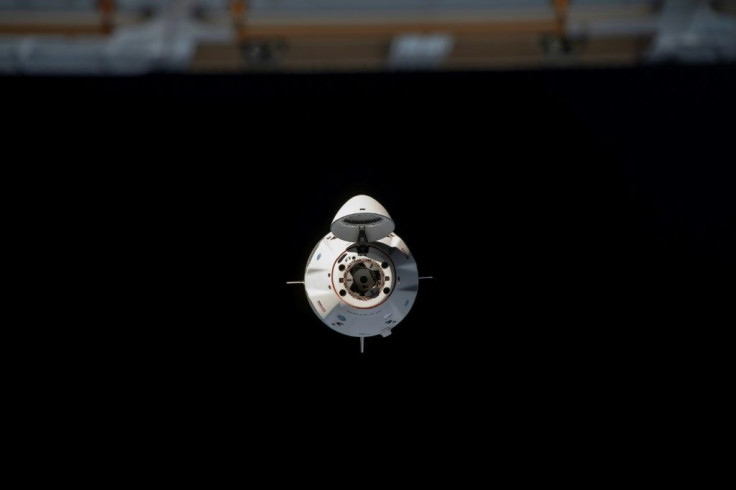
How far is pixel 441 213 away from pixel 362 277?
3.98 feet

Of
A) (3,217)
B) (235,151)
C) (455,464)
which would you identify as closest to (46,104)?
(3,217)

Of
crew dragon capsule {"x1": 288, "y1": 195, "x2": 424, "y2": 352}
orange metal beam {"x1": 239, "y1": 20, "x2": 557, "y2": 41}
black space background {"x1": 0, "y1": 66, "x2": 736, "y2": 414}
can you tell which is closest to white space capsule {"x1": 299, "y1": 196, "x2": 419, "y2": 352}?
crew dragon capsule {"x1": 288, "y1": 195, "x2": 424, "y2": 352}

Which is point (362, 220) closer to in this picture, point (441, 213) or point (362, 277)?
point (362, 277)

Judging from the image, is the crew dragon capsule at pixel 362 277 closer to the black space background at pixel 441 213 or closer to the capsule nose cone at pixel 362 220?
the capsule nose cone at pixel 362 220

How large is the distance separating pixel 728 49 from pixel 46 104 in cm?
333

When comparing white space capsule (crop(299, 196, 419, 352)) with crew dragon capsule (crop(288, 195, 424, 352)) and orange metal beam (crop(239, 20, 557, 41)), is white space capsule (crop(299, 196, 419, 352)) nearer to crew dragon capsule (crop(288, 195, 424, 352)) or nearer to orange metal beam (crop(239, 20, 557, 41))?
crew dragon capsule (crop(288, 195, 424, 352))

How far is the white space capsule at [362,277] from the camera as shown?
9.92 ft

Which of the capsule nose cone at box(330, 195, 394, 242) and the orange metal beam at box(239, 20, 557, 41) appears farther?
the orange metal beam at box(239, 20, 557, 41)

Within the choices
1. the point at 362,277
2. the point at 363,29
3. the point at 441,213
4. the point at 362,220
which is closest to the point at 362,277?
the point at 362,277

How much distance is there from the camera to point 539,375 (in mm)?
4184

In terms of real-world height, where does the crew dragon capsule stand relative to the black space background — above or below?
below

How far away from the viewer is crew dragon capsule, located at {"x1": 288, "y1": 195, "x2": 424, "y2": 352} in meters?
3.02

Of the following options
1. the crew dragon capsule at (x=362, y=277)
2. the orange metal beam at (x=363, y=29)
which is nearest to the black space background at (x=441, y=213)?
the orange metal beam at (x=363, y=29)

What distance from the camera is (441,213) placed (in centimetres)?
414
